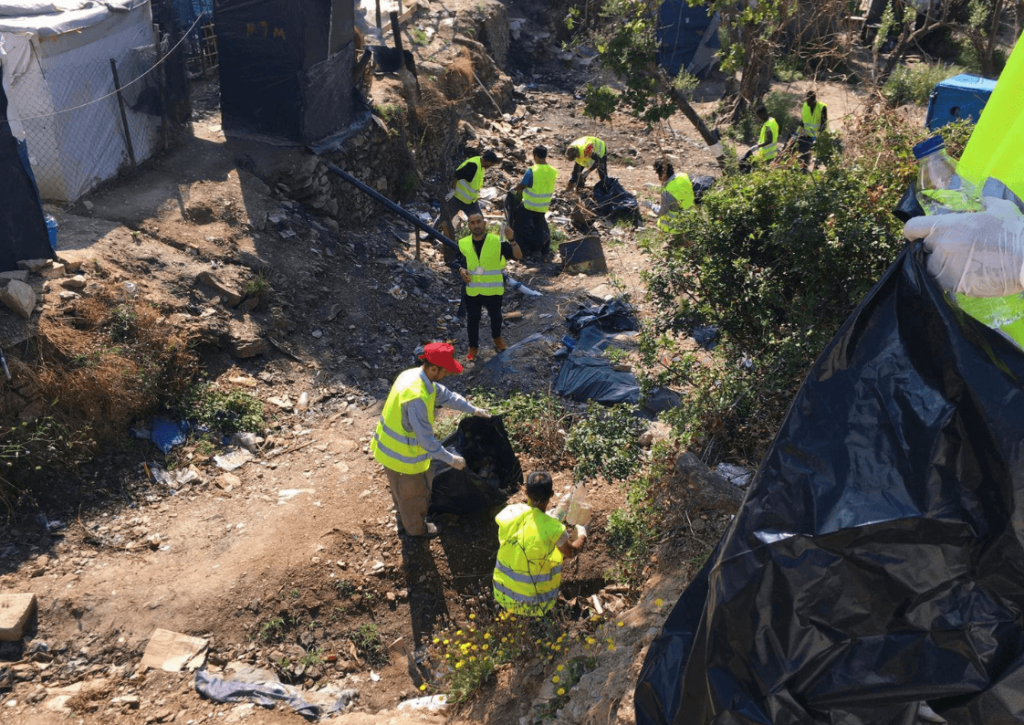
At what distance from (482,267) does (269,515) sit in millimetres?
2815

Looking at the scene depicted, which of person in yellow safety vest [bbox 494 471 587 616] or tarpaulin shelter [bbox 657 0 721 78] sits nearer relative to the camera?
person in yellow safety vest [bbox 494 471 587 616]

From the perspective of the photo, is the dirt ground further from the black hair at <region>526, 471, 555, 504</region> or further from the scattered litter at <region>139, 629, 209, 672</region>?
the black hair at <region>526, 471, 555, 504</region>

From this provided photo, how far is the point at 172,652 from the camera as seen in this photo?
4625mm

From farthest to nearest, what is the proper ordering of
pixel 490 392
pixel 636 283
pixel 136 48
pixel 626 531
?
1. pixel 636 283
2. pixel 136 48
3. pixel 490 392
4. pixel 626 531

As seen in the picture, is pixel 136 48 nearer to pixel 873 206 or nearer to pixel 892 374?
pixel 873 206

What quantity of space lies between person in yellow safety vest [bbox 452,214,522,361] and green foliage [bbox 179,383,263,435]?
2056 millimetres

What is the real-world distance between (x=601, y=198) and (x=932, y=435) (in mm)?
8681

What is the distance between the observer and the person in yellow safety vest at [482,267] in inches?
278

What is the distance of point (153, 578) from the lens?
5105mm

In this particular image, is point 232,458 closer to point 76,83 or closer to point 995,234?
point 76,83

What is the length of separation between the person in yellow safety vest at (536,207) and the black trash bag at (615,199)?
110 centimetres

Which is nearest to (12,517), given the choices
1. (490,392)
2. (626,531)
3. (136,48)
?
(490,392)

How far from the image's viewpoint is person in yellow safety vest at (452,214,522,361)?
23.2 ft

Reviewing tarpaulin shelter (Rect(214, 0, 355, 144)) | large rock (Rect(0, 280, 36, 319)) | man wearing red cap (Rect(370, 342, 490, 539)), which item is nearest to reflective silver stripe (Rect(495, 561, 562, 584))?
man wearing red cap (Rect(370, 342, 490, 539))
